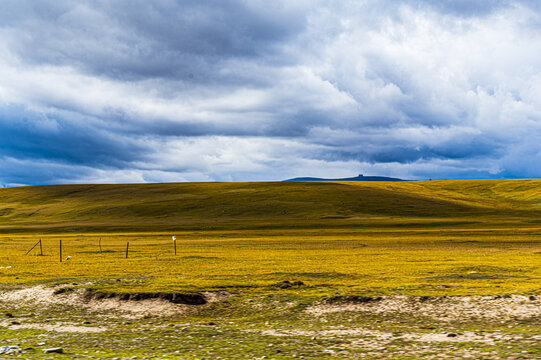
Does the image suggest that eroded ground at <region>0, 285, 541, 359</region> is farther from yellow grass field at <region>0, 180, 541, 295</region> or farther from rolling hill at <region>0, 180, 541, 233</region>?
rolling hill at <region>0, 180, 541, 233</region>

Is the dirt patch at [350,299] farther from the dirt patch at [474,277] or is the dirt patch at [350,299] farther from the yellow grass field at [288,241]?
the dirt patch at [474,277]

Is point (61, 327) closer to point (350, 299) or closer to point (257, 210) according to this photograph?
point (350, 299)

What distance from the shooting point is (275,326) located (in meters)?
18.2

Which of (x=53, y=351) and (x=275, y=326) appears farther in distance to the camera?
(x=275, y=326)

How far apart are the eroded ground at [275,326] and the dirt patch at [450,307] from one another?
0.13 feet

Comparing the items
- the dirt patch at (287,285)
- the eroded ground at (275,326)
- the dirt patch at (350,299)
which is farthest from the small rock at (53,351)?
the dirt patch at (287,285)

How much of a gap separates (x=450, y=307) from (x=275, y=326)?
7.42 meters

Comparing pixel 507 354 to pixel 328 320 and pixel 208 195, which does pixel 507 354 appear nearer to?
pixel 328 320

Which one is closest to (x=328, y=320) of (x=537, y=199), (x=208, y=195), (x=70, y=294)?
(x=70, y=294)

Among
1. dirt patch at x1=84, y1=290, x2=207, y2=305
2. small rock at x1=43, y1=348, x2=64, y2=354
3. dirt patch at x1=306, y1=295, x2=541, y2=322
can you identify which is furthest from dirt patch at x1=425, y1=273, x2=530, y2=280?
small rock at x1=43, y1=348, x2=64, y2=354

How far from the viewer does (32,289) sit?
2708 cm

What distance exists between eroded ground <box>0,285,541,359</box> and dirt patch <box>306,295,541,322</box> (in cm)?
4

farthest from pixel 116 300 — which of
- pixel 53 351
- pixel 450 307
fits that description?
pixel 450 307

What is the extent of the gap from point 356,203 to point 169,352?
158745mm
